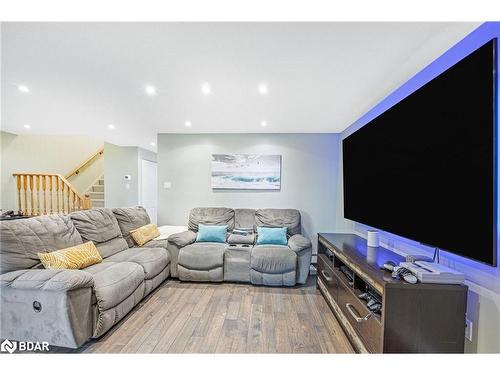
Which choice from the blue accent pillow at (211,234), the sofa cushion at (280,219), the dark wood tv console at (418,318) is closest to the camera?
the dark wood tv console at (418,318)

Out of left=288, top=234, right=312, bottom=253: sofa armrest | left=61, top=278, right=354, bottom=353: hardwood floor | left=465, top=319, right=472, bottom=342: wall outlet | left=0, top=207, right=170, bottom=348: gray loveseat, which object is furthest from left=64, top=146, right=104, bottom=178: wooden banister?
left=465, top=319, right=472, bottom=342: wall outlet

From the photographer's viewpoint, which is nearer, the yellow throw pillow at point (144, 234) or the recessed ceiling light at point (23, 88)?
the recessed ceiling light at point (23, 88)

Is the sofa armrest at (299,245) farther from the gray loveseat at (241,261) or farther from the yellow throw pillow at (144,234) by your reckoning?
the yellow throw pillow at (144,234)

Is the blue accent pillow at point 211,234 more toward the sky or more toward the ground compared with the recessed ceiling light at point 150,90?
more toward the ground

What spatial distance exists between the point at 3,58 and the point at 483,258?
11.8ft

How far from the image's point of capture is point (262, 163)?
149 inches

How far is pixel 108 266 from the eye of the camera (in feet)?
7.00

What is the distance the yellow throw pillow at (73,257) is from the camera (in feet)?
6.10

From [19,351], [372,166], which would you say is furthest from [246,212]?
[19,351]

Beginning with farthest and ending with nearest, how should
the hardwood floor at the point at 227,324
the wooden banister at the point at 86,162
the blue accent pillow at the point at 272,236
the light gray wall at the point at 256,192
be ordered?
the wooden banister at the point at 86,162 → the light gray wall at the point at 256,192 → the blue accent pillow at the point at 272,236 → the hardwood floor at the point at 227,324

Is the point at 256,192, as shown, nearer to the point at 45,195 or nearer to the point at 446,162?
the point at 446,162

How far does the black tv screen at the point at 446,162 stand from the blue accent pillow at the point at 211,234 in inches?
85.7

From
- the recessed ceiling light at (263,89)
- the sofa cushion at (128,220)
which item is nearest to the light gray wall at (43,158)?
the sofa cushion at (128,220)

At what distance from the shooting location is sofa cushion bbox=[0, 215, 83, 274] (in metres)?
1.71
